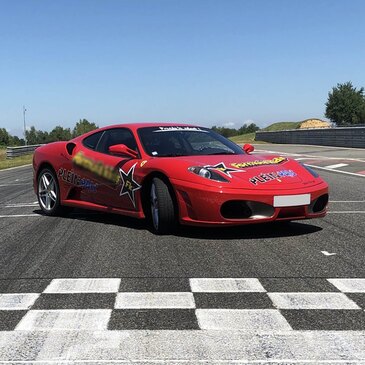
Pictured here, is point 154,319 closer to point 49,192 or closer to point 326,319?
point 326,319

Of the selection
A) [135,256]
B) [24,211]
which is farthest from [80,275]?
[24,211]

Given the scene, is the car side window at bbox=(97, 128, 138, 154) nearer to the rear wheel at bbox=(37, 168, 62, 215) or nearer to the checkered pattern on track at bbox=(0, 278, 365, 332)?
the rear wheel at bbox=(37, 168, 62, 215)

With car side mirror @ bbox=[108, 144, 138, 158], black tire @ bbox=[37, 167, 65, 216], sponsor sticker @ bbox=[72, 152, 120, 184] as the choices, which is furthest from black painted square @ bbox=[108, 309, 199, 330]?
black tire @ bbox=[37, 167, 65, 216]

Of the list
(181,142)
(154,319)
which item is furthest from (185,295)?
(181,142)

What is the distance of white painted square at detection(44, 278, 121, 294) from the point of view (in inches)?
144

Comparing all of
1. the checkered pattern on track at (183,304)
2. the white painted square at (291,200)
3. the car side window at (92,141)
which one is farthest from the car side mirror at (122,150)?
the checkered pattern on track at (183,304)

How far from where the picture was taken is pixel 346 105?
3588 inches

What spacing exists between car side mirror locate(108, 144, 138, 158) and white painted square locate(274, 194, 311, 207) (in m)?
1.80

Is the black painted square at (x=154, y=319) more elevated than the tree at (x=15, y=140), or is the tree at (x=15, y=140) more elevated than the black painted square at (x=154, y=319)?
the black painted square at (x=154, y=319)

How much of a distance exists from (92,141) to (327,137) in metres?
26.6

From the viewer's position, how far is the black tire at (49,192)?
7.18 m

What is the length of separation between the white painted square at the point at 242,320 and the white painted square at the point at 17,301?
1.11 metres

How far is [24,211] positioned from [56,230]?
203 cm

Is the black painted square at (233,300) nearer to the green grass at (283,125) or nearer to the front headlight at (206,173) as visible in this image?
the front headlight at (206,173)
